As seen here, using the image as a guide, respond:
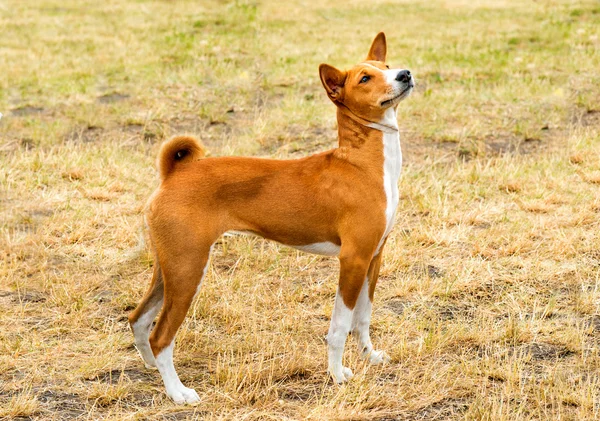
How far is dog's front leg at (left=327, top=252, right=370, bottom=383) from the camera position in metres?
4.56

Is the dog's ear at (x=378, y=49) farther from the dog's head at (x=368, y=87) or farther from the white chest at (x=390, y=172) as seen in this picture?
the white chest at (x=390, y=172)

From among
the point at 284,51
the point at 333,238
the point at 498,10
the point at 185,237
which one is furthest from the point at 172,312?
the point at 498,10

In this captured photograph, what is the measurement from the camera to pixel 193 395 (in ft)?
15.0

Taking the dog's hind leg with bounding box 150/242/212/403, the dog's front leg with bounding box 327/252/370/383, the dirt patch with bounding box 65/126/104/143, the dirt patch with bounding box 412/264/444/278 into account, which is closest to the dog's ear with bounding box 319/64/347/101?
the dog's front leg with bounding box 327/252/370/383

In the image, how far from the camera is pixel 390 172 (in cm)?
470

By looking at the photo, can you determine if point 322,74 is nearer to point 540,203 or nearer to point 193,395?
point 193,395

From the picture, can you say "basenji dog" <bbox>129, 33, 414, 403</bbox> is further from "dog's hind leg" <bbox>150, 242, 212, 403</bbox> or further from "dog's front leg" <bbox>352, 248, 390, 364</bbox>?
"dog's front leg" <bbox>352, 248, 390, 364</bbox>

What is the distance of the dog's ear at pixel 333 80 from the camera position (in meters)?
4.66

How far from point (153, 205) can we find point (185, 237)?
1.01 ft

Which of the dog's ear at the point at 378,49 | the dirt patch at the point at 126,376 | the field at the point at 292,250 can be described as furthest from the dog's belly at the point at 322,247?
the dog's ear at the point at 378,49

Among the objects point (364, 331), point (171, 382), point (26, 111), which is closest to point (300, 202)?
point (364, 331)

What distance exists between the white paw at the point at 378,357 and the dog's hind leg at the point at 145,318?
1.33 m

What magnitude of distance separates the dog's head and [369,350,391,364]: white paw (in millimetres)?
1461

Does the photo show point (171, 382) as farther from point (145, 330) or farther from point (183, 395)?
point (145, 330)
